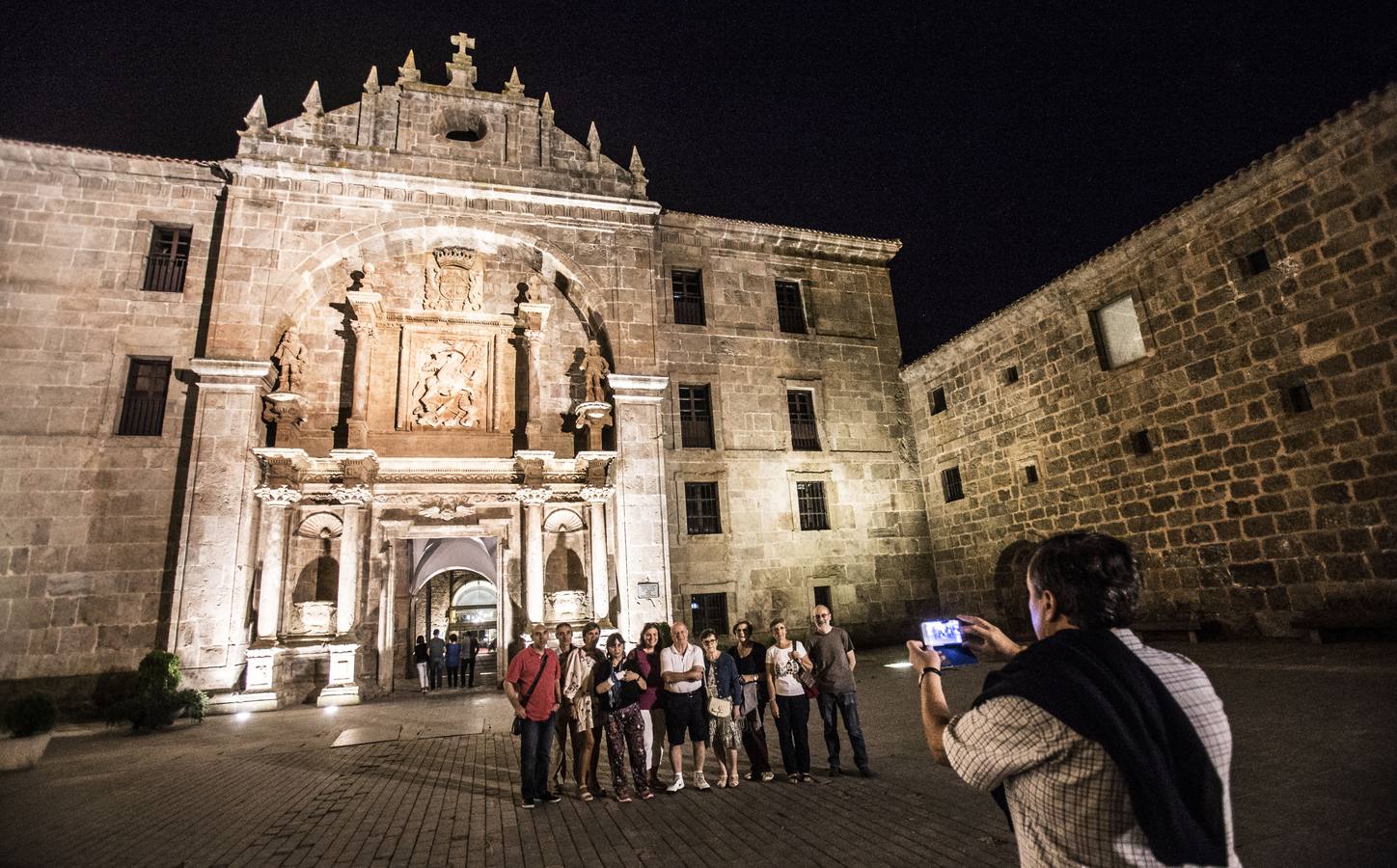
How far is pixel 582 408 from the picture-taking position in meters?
16.6

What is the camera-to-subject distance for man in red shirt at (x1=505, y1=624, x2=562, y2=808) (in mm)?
6594

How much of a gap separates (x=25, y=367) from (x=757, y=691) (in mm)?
17475

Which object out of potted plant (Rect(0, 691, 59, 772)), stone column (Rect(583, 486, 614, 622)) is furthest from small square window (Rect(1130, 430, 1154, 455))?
potted plant (Rect(0, 691, 59, 772))

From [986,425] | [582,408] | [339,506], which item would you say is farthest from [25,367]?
[986,425]

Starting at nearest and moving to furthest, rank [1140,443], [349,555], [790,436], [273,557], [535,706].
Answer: [535,706] < [1140,443] < [273,557] < [349,555] < [790,436]

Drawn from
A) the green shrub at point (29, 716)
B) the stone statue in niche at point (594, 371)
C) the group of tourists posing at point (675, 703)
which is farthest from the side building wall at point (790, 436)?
the green shrub at point (29, 716)

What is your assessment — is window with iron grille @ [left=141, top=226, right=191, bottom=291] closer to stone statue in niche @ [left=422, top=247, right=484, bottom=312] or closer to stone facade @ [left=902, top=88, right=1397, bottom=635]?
stone statue in niche @ [left=422, top=247, right=484, bottom=312]

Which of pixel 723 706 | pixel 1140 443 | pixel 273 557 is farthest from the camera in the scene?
pixel 273 557

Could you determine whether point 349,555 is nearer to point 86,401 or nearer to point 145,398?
point 145,398

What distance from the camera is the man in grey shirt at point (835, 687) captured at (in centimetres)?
685

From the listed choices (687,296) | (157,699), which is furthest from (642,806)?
(687,296)

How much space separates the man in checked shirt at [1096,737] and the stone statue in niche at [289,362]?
54.3 ft

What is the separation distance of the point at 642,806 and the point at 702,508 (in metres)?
11.6

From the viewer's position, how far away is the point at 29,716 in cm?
857
